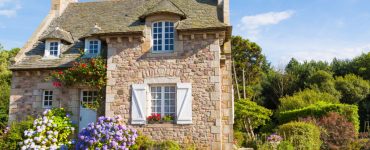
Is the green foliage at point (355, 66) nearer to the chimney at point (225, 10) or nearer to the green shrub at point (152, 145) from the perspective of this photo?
the chimney at point (225, 10)

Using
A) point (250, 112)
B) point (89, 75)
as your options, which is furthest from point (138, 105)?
point (250, 112)

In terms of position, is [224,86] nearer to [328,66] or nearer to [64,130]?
[64,130]

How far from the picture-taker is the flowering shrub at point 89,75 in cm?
1136

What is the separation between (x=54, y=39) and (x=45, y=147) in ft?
16.1

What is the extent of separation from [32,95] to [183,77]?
6.59m

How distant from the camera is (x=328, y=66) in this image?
29.2 metres

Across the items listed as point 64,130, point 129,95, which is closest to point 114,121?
point 129,95

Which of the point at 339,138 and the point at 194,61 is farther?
the point at 339,138

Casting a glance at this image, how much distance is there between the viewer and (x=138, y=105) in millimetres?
10594

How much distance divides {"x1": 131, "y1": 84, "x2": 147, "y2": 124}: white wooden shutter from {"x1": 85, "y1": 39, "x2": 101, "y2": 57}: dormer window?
303 cm

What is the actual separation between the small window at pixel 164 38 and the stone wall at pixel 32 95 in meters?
3.89

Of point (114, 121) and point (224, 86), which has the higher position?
point (224, 86)

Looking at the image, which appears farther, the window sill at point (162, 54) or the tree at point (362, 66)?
the tree at point (362, 66)

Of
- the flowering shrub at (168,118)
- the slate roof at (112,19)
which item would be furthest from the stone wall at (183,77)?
the slate roof at (112,19)
